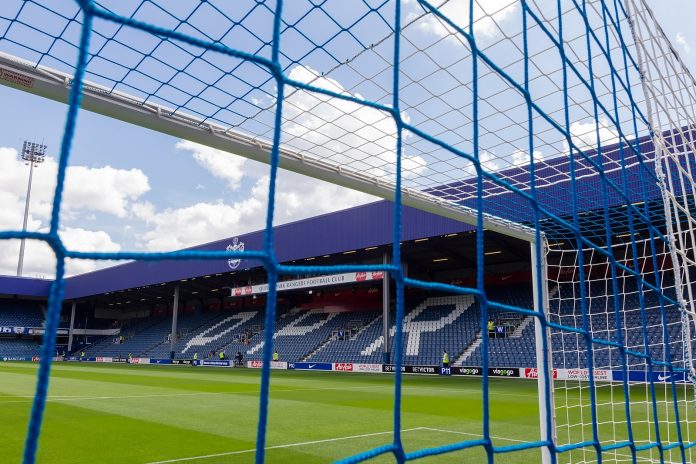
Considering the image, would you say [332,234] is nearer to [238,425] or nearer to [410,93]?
[238,425]

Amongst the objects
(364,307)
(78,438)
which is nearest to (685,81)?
(78,438)

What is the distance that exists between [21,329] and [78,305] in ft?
21.3

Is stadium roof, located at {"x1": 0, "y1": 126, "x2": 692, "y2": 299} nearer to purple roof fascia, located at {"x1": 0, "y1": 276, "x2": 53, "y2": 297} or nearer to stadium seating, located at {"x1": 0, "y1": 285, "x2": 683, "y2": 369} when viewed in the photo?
purple roof fascia, located at {"x1": 0, "y1": 276, "x2": 53, "y2": 297}

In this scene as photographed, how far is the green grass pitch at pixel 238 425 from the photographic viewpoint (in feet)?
16.1

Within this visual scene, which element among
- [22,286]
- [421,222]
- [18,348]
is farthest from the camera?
[18,348]

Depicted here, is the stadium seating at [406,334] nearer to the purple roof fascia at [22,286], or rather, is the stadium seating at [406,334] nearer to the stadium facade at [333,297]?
the stadium facade at [333,297]

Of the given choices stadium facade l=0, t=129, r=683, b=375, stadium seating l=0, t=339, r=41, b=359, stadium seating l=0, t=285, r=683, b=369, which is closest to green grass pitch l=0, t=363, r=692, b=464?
stadium facade l=0, t=129, r=683, b=375

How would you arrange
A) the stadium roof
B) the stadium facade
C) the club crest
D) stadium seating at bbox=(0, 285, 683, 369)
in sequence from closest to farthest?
the stadium roof → stadium seating at bbox=(0, 285, 683, 369) → the stadium facade → the club crest

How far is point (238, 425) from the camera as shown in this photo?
6.64 metres

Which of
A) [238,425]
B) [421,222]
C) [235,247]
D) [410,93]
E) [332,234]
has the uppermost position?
[332,234]

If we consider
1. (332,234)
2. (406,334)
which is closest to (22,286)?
(332,234)

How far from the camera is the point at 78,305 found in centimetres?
4450

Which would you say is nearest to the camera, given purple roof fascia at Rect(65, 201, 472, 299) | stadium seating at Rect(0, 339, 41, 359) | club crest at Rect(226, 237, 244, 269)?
purple roof fascia at Rect(65, 201, 472, 299)

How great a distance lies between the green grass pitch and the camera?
491cm
